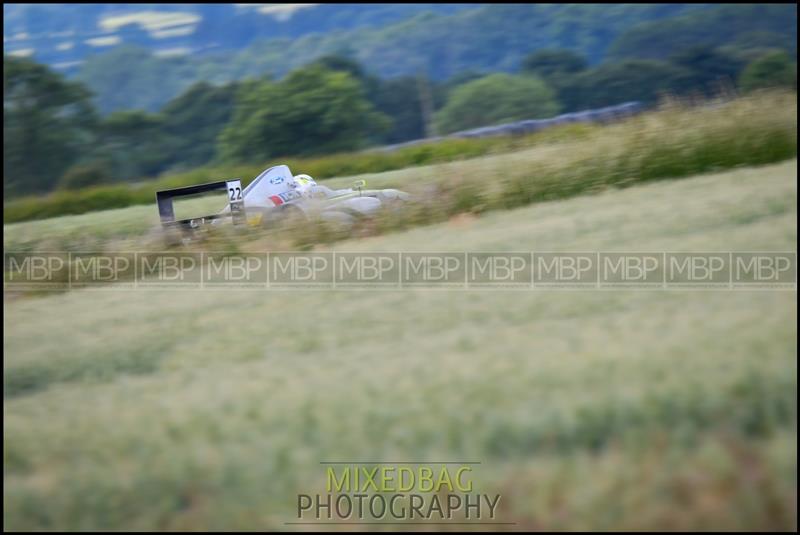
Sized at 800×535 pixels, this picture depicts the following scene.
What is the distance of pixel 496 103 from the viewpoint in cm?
4275

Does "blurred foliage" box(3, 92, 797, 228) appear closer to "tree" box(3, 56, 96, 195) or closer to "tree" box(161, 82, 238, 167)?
"tree" box(3, 56, 96, 195)

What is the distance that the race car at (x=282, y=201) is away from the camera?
10492mm

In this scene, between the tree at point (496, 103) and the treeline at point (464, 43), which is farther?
the treeline at point (464, 43)

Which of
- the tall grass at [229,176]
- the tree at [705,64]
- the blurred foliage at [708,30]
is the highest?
the blurred foliage at [708,30]

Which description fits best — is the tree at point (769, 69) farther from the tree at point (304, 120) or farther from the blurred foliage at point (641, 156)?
the blurred foliage at point (641, 156)

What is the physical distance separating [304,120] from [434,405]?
106 feet

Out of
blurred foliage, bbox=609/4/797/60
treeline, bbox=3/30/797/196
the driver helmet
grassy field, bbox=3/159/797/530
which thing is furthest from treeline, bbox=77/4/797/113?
grassy field, bbox=3/159/797/530

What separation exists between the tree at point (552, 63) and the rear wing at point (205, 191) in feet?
123

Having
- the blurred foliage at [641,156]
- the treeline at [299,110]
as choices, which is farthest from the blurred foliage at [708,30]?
the blurred foliage at [641,156]

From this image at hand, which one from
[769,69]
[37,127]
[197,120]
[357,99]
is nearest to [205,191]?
[357,99]

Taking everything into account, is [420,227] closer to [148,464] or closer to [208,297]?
[208,297]

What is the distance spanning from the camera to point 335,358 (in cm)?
541

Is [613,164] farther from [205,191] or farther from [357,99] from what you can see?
[357,99]

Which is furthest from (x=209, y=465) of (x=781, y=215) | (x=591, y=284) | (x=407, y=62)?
(x=407, y=62)
